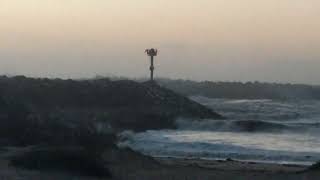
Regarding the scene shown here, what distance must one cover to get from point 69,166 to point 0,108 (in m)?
15.4

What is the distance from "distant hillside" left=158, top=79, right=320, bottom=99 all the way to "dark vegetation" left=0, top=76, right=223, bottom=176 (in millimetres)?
58226

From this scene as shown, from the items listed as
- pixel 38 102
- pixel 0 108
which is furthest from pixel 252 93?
pixel 0 108

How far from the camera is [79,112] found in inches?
1977

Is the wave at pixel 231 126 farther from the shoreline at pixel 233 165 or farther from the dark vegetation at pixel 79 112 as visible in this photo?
the shoreline at pixel 233 165

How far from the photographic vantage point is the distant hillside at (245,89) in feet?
405

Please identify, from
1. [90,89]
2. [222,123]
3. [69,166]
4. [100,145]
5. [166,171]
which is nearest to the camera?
[69,166]

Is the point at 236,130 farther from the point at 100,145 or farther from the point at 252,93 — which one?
the point at 252,93

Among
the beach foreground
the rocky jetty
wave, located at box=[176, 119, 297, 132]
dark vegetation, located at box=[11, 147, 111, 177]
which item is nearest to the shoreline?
the beach foreground

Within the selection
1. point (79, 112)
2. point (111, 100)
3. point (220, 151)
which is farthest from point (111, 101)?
point (220, 151)

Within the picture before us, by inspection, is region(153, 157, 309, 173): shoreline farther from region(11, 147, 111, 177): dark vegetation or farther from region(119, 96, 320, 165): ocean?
region(11, 147, 111, 177): dark vegetation

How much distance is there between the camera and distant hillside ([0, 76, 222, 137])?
4956cm

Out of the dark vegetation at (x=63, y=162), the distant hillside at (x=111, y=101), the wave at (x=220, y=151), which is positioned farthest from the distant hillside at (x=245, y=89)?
the dark vegetation at (x=63, y=162)

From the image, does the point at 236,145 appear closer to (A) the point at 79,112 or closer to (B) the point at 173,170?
(B) the point at 173,170

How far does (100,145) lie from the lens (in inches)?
907
